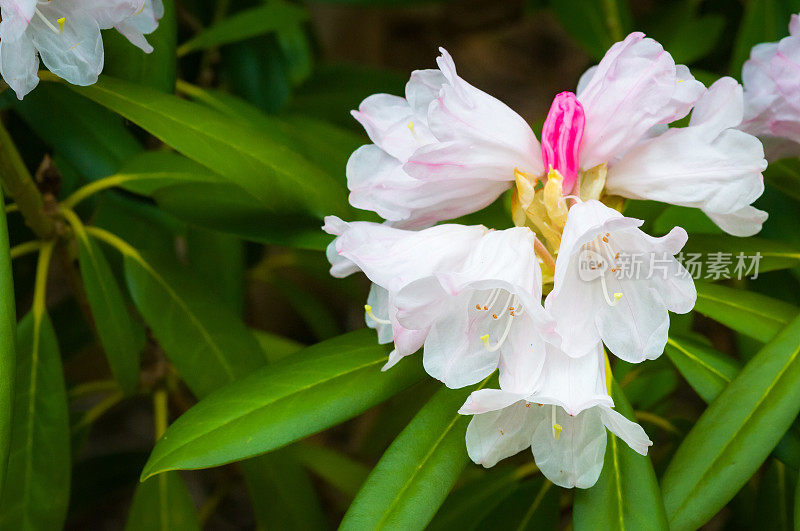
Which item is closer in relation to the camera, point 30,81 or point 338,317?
point 30,81

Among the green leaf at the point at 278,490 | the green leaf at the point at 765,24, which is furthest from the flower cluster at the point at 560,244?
the green leaf at the point at 765,24

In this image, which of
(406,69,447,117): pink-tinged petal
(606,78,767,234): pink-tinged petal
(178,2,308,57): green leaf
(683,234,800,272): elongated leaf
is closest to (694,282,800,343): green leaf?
(683,234,800,272): elongated leaf

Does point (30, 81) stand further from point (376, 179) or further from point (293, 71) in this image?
point (293, 71)

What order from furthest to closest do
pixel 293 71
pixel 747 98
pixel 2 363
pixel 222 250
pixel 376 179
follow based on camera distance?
pixel 293 71, pixel 222 250, pixel 747 98, pixel 376 179, pixel 2 363

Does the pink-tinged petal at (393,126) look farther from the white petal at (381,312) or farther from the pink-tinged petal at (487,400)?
the pink-tinged petal at (487,400)

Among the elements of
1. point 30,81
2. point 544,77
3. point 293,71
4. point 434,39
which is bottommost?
point 544,77

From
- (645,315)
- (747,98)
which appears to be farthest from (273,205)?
(747,98)

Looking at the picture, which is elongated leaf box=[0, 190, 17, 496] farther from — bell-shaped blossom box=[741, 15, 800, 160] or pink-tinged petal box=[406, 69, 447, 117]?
bell-shaped blossom box=[741, 15, 800, 160]
